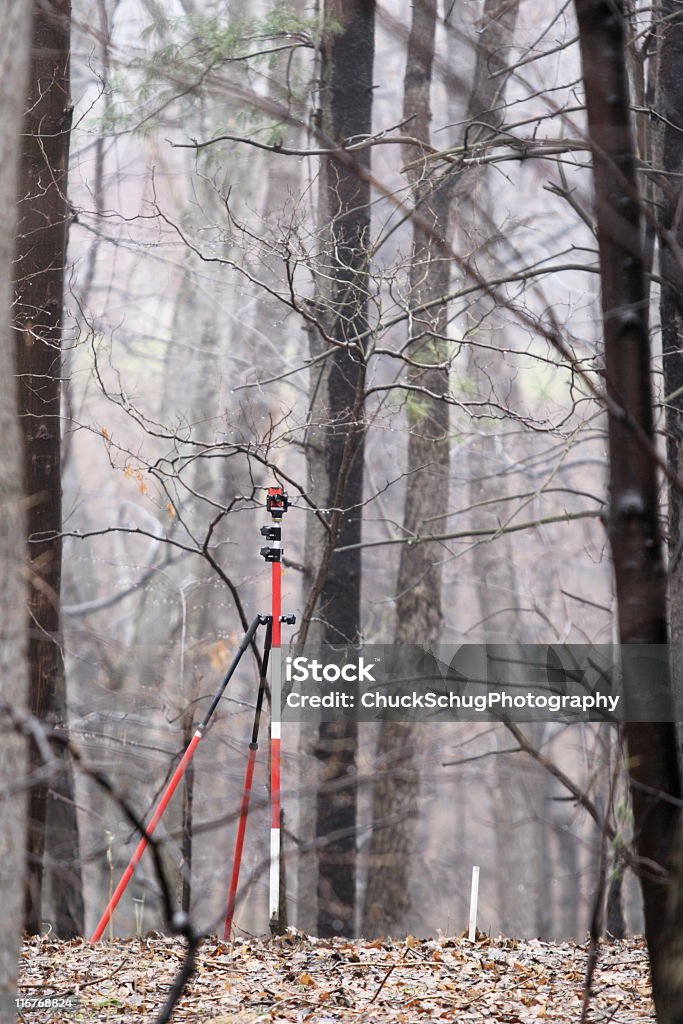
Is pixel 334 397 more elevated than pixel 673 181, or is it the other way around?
pixel 673 181

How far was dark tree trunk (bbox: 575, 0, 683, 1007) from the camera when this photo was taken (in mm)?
2605

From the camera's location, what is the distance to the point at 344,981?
474 centimetres

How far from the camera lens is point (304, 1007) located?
4355mm

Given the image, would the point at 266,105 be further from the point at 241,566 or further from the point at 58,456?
the point at 241,566

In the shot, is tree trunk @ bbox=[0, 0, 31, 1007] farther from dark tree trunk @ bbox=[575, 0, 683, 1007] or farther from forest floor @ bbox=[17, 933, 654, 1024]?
dark tree trunk @ bbox=[575, 0, 683, 1007]

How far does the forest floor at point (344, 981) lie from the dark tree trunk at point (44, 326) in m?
1.76

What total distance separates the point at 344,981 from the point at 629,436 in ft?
10.4

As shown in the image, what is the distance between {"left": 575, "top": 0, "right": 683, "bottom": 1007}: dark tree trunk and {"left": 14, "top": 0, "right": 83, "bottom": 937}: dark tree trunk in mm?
4555

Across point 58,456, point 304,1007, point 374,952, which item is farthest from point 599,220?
point 58,456

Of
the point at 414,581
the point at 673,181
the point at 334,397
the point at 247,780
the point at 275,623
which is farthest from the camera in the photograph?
the point at 414,581

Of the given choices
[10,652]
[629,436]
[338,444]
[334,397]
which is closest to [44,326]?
[334,397]

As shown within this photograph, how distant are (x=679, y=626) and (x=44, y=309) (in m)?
4.34

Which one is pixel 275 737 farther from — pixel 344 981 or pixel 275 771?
pixel 344 981

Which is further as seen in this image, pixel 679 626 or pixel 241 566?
pixel 241 566
